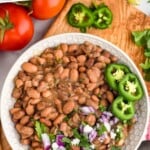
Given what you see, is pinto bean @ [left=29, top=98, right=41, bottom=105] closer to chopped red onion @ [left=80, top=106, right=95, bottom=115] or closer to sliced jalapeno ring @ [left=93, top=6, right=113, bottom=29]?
chopped red onion @ [left=80, top=106, right=95, bottom=115]

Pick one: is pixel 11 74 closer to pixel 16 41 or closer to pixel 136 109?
pixel 16 41

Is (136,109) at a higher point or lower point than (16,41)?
lower

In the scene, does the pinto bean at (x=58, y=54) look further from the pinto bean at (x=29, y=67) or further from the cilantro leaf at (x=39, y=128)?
the cilantro leaf at (x=39, y=128)

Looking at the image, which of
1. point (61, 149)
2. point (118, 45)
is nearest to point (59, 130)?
point (61, 149)

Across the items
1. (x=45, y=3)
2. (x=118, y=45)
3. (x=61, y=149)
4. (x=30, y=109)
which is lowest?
(x=61, y=149)

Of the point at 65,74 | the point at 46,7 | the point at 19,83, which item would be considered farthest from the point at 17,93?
the point at 46,7

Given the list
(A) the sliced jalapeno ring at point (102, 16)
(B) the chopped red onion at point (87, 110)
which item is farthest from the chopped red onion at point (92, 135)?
(A) the sliced jalapeno ring at point (102, 16)

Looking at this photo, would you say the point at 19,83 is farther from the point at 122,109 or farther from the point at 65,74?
the point at 122,109
